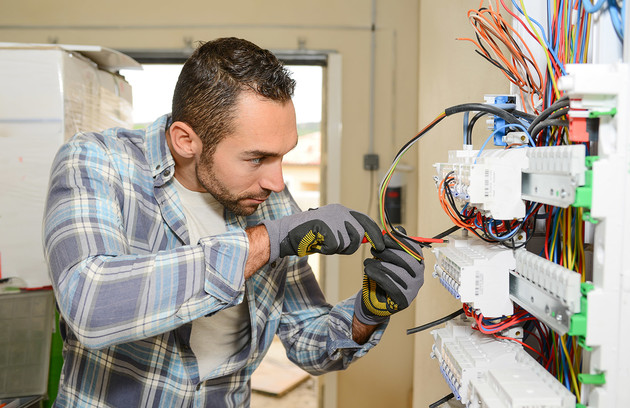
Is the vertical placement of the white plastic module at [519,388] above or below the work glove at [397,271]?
below

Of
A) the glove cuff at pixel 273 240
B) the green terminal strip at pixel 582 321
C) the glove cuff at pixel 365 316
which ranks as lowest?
the glove cuff at pixel 365 316

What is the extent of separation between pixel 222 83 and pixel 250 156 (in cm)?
17

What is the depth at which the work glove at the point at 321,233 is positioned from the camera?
94 cm

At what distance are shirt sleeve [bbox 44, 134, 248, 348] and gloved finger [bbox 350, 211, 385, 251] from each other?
0.24 m

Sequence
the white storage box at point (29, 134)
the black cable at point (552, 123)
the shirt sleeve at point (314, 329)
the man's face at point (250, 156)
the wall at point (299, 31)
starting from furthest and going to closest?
the wall at point (299, 31) → the white storage box at point (29, 134) → the shirt sleeve at point (314, 329) → the man's face at point (250, 156) → the black cable at point (552, 123)

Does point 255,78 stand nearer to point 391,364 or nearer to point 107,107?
point 107,107

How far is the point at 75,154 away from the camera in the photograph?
1.02 m

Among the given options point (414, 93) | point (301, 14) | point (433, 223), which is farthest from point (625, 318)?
point (301, 14)

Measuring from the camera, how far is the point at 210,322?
1.25 m

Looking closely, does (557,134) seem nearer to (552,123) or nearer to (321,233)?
(552,123)

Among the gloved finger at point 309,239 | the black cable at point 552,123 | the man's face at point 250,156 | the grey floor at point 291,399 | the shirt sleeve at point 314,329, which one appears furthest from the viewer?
the grey floor at point 291,399

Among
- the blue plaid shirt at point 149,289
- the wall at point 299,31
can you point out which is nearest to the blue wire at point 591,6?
the blue plaid shirt at point 149,289

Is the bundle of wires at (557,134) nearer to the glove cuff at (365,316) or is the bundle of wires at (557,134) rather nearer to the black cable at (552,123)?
the black cable at (552,123)

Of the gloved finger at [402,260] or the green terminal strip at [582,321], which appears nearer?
the green terminal strip at [582,321]
